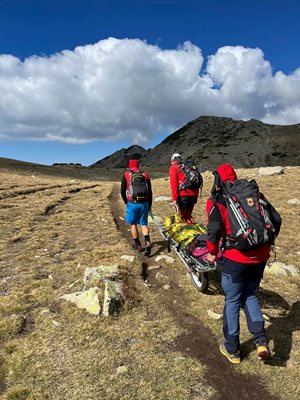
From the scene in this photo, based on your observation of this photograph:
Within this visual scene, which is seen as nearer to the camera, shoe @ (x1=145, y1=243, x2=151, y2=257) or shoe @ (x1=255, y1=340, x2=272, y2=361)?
shoe @ (x1=255, y1=340, x2=272, y2=361)

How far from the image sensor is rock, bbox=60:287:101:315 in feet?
28.6

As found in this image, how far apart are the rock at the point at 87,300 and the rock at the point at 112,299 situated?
216 millimetres

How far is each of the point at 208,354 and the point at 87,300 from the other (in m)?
3.24

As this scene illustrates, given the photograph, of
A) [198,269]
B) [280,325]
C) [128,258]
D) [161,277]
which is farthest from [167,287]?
[280,325]

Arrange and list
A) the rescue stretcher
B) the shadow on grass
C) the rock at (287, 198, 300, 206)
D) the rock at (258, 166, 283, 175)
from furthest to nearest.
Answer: the rock at (258, 166, 283, 175) < the rock at (287, 198, 300, 206) < the rescue stretcher < the shadow on grass

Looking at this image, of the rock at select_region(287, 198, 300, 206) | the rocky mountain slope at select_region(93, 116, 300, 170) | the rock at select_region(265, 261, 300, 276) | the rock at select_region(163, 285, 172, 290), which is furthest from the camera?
the rocky mountain slope at select_region(93, 116, 300, 170)

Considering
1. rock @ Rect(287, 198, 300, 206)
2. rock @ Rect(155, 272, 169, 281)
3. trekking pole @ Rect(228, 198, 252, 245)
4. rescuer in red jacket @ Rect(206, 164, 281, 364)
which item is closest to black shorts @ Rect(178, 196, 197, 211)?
rock @ Rect(155, 272, 169, 281)

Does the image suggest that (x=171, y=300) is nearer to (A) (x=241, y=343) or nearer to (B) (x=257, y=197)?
(A) (x=241, y=343)

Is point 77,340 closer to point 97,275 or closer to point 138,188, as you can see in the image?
point 97,275

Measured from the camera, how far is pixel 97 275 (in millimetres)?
9820

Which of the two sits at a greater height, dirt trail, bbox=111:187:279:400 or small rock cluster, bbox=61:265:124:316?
small rock cluster, bbox=61:265:124:316

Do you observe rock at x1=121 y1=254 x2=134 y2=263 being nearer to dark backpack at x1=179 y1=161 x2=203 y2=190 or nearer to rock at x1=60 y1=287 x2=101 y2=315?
dark backpack at x1=179 y1=161 x2=203 y2=190

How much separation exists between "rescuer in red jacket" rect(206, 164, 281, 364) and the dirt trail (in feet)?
1.00

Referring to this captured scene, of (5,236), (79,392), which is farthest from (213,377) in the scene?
(5,236)
